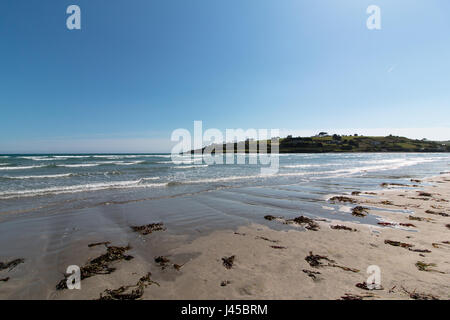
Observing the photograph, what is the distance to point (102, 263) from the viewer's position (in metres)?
5.40

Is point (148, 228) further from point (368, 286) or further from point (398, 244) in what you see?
point (398, 244)

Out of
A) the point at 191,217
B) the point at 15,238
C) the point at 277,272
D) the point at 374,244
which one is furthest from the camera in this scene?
the point at 191,217

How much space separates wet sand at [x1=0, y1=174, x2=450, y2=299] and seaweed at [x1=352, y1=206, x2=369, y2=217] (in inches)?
37.1

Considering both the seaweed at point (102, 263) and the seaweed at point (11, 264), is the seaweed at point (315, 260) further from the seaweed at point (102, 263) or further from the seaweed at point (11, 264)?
the seaweed at point (11, 264)

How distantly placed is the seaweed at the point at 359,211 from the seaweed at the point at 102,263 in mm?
9993

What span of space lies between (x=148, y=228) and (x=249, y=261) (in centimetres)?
460

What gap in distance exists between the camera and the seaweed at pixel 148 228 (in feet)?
25.6

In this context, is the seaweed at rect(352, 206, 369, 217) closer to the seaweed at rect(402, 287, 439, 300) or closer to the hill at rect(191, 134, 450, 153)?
the seaweed at rect(402, 287, 439, 300)

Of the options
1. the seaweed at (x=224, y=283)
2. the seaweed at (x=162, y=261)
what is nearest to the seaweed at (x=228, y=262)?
the seaweed at (x=224, y=283)

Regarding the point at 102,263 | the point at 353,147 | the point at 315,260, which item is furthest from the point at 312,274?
the point at 353,147
